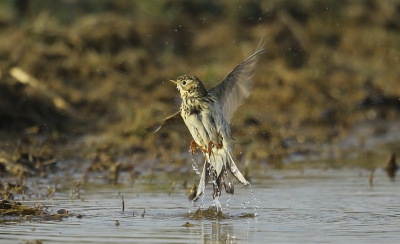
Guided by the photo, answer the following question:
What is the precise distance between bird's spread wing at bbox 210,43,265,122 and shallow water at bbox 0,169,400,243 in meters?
0.99

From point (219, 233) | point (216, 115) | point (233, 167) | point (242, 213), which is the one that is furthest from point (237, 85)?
point (219, 233)

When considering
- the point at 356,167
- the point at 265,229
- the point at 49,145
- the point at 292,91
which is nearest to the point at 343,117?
the point at 292,91

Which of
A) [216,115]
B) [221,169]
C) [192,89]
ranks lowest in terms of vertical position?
[221,169]

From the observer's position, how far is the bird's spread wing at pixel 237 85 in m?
8.15

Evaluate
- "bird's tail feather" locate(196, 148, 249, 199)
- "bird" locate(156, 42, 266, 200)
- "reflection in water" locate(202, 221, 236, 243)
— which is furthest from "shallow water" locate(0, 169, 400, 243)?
"bird" locate(156, 42, 266, 200)

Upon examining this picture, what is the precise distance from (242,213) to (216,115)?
942mm

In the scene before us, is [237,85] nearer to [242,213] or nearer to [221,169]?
[221,169]

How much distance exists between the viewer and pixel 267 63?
16.8 metres

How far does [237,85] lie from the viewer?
821 centimetres

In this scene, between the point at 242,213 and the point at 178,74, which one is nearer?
the point at 242,213

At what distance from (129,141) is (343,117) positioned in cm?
426

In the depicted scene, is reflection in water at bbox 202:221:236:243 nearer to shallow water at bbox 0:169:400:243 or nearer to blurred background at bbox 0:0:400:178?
shallow water at bbox 0:169:400:243

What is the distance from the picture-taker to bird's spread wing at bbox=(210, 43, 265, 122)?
8148mm

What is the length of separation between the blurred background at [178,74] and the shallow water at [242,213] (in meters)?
1.31
